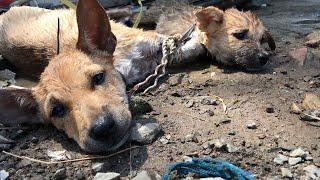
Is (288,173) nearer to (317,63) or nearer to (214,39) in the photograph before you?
(317,63)

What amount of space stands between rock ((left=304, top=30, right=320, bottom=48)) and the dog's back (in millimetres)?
2794

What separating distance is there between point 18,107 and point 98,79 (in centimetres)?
89

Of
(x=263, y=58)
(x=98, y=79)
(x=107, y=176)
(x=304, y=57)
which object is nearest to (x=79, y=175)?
(x=107, y=176)

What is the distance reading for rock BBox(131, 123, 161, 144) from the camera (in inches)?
156

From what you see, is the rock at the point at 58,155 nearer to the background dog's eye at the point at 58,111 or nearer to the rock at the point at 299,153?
the background dog's eye at the point at 58,111

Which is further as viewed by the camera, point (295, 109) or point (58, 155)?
point (295, 109)

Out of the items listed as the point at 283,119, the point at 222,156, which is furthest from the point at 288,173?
the point at 283,119

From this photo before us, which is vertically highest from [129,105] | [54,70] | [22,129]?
[54,70]

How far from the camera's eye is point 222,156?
3719 mm

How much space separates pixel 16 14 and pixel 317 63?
12.8 feet

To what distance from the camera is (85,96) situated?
3943mm

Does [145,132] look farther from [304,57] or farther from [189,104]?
[304,57]

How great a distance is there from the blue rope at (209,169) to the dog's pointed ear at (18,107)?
5.45ft

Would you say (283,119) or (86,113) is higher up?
(86,113)
